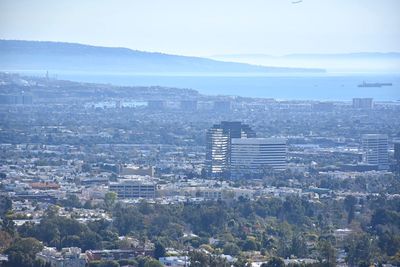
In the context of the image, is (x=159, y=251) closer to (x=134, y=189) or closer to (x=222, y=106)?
(x=134, y=189)

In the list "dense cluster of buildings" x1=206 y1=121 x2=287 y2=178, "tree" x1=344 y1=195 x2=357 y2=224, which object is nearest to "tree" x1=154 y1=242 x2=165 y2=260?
"tree" x1=344 y1=195 x2=357 y2=224

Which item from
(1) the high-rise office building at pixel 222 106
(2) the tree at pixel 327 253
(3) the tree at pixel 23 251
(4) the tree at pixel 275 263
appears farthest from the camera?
(1) the high-rise office building at pixel 222 106

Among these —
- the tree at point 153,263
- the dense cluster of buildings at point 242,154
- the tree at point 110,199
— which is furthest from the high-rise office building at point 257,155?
the tree at point 153,263

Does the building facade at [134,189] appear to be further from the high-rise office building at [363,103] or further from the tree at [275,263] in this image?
the high-rise office building at [363,103]

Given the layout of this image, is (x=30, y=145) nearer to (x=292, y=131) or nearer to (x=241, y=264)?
(x=292, y=131)

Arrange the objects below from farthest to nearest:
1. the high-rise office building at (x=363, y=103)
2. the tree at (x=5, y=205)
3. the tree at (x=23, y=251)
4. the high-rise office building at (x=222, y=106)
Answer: the high-rise office building at (x=363, y=103) < the high-rise office building at (x=222, y=106) < the tree at (x=5, y=205) < the tree at (x=23, y=251)

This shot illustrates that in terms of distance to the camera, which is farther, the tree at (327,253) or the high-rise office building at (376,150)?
the high-rise office building at (376,150)

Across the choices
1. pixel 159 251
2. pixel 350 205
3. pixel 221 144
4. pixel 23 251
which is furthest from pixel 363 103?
pixel 23 251

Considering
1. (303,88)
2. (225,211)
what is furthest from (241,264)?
(303,88)
